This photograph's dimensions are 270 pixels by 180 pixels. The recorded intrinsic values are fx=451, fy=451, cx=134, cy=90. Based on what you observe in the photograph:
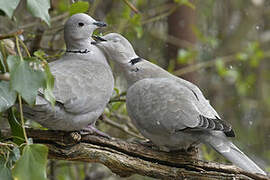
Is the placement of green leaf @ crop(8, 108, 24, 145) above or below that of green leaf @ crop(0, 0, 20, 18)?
below

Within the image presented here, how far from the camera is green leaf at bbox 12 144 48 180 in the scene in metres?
1.10

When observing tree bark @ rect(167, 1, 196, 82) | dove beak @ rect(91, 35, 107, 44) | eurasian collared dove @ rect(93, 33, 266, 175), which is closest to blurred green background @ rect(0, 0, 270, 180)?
tree bark @ rect(167, 1, 196, 82)

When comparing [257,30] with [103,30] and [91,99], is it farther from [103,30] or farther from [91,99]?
[91,99]

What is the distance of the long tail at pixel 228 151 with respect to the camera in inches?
71.4

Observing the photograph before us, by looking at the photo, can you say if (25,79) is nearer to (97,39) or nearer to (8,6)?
(8,6)

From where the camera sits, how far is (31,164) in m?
1.11

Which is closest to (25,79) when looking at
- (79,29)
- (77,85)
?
(77,85)

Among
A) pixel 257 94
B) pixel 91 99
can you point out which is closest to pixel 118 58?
pixel 91 99

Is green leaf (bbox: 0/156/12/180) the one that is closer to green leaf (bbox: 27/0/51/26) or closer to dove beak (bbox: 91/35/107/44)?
green leaf (bbox: 27/0/51/26)

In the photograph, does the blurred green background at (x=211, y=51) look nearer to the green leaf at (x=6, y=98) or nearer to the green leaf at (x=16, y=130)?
the green leaf at (x=16, y=130)

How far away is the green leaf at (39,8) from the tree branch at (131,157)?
0.78 metres

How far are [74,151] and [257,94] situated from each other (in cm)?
439

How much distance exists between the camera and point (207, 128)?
5.70 feet

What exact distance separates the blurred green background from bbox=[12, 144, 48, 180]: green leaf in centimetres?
165
